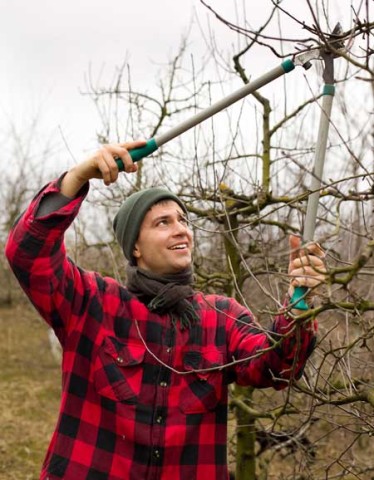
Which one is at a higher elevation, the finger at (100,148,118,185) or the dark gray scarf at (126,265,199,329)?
the finger at (100,148,118,185)

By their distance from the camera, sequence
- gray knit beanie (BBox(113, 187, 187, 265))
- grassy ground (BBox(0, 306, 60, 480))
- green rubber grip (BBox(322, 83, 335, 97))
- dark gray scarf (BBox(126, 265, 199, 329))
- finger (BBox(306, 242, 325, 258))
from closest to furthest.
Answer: finger (BBox(306, 242, 325, 258)) < green rubber grip (BBox(322, 83, 335, 97)) < dark gray scarf (BBox(126, 265, 199, 329)) < gray knit beanie (BBox(113, 187, 187, 265)) < grassy ground (BBox(0, 306, 60, 480))

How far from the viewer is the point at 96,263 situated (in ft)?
27.8

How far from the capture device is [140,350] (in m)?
2.55

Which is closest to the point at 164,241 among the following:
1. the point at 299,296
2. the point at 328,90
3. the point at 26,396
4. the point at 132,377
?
the point at 132,377

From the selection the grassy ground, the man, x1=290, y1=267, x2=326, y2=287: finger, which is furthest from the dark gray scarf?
the grassy ground

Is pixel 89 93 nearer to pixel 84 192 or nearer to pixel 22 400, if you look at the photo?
pixel 84 192

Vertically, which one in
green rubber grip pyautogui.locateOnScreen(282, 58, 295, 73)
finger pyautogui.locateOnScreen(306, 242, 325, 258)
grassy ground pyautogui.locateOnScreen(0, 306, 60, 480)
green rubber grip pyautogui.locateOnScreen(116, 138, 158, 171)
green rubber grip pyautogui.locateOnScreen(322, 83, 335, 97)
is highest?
green rubber grip pyautogui.locateOnScreen(282, 58, 295, 73)

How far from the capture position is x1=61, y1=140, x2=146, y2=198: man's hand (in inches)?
81.7

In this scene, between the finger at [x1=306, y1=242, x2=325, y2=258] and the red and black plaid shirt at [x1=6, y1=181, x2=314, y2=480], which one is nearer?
the finger at [x1=306, y1=242, x2=325, y2=258]

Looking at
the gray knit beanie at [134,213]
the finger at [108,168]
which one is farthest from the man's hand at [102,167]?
the gray knit beanie at [134,213]

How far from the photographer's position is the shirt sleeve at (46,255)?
7.36 feet

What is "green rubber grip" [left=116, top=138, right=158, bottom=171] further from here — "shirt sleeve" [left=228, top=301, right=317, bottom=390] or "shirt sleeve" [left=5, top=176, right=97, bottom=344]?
"shirt sleeve" [left=228, top=301, right=317, bottom=390]

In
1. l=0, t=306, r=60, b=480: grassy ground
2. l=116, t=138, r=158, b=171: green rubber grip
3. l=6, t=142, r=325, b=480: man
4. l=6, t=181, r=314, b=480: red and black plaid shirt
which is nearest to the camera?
l=116, t=138, r=158, b=171: green rubber grip

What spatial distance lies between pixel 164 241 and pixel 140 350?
0.46 m
